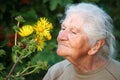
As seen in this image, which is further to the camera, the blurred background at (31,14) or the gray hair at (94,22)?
the blurred background at (31,14)

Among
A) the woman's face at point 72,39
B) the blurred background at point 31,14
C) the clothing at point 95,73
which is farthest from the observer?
the blurred background at point 31,14

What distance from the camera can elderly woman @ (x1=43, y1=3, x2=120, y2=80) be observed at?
2.22 meters

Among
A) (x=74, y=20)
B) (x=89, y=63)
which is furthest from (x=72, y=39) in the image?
(x=89, y=63)

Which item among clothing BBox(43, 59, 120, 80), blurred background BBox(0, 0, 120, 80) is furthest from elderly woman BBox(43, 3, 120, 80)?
blurred background BBox(0, 0, 120, 80)

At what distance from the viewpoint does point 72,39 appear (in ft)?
7.22

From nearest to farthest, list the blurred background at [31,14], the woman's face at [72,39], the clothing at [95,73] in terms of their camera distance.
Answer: the woman's face at [72,39] < the clothing at [95,73] < the blurred background at [31,14]

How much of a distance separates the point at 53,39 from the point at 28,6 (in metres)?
0.39

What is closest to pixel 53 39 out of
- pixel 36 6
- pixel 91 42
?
pixel 36 6

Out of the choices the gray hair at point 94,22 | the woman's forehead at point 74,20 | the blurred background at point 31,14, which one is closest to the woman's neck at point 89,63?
the gray hair at point 94,22

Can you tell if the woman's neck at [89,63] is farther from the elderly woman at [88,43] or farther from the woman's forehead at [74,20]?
the woman's forehead at [74,20]

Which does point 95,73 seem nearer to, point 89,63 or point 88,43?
point 89,63

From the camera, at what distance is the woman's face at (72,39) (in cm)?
221

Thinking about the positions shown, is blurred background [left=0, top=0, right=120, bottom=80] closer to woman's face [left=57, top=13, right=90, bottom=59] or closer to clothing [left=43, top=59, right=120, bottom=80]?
clothing [left=43, top=59, right=120, bottom=80]

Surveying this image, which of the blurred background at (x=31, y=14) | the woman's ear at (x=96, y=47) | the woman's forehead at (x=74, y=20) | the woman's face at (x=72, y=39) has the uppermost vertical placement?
the woman's forehead at (x=74, y=20)
